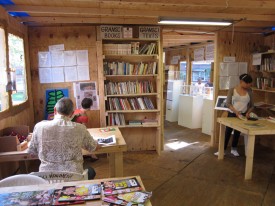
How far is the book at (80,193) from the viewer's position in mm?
1463

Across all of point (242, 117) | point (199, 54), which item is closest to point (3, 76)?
point (242, 117)

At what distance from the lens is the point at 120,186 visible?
1610 millimetres

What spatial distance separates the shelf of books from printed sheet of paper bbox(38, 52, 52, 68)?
998 millimetres

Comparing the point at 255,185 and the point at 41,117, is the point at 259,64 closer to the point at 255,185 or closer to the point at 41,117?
the point at 255,185

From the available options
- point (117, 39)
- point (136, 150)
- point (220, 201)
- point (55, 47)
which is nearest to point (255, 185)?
point (220, 201)

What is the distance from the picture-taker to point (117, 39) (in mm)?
4121

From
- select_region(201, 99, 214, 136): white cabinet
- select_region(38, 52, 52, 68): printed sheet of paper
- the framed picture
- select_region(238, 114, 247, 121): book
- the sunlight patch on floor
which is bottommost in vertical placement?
the sunlight patch on floor

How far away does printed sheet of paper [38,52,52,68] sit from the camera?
13.3 ft

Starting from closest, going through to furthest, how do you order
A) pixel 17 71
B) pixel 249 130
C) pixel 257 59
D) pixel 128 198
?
pixel 128 198
pixel 249 130
pixel 17 71
pixel 257 59

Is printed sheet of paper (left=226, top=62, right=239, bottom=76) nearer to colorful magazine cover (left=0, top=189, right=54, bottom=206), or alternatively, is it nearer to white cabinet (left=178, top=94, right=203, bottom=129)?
white cabinet (left=178, top=94, right=203, bottom=129)

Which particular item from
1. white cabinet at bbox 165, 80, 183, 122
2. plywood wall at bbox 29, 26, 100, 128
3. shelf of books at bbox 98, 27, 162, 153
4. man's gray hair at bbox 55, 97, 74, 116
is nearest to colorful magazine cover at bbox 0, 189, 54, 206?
man's gray hair at bbox 55, 97, 74, 116

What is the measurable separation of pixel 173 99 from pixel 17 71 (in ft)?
15.2

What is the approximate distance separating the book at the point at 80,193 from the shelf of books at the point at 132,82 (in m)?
2.63

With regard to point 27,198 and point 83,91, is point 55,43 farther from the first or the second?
point 27,198
